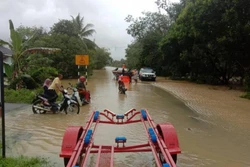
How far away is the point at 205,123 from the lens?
1023 cm

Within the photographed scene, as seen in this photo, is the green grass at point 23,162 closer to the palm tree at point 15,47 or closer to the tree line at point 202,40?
the palm tree at point 15,47

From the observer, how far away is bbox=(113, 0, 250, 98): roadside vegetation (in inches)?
803

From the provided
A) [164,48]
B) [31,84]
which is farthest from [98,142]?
[164,48]

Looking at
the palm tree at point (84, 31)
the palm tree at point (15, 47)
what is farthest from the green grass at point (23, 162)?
the palm tree at point (84, 31)

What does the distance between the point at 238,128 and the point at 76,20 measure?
3668 centimetres

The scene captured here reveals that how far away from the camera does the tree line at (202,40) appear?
20.4 metres

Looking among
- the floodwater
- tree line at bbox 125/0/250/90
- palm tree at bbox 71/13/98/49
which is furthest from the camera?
palm tree at bbox 71/13/98/49

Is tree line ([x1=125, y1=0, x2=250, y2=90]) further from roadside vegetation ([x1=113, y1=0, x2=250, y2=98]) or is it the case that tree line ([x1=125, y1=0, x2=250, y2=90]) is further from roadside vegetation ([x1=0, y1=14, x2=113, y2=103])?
roadside vegetation ([x1=0, y1=14, x2=113, y2=103])

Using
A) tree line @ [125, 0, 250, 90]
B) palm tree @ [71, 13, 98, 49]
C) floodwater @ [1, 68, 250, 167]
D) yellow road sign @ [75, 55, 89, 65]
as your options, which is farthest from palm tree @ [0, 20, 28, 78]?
palm tree @ [71, 13, 98, 49]

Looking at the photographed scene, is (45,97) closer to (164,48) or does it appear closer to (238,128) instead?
(238,128)

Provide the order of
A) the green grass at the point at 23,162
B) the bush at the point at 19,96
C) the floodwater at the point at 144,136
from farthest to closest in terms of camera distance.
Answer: the bush at the point at 19,96 < the floodwater at the point at 144,136 < the green grass at the point at 23,162

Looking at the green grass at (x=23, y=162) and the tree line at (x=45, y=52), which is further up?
the tree line at (x=45, y=52)

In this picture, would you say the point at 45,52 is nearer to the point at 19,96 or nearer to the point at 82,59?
the point at 82,59

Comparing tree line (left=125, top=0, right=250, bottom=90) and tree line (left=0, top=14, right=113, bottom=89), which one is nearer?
tree line (left=0, top=14, right=113, bottom=89)
